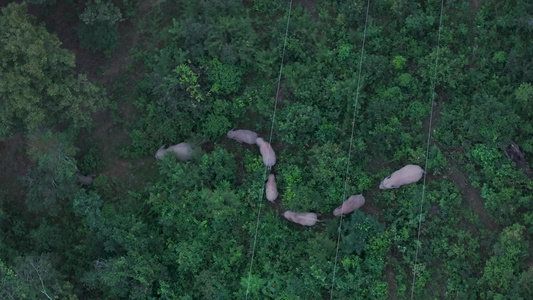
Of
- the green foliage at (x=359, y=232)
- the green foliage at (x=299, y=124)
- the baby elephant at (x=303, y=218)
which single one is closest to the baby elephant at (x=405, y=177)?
the green foliage at (x=359, y=232)

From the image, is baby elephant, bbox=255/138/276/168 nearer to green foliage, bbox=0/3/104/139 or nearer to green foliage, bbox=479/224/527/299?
green foliage, bbox=0/3/104/139

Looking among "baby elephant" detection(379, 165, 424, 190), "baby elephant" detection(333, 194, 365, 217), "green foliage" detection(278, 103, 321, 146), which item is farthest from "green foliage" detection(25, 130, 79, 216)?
"baby elephant" detection(379, 165, 424, 190)

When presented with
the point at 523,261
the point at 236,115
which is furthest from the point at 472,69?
the point at 236,115

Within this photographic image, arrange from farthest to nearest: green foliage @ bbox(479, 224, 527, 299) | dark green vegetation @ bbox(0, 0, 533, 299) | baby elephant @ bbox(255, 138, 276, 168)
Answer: baby elephant @ bbox(255, 138, 276, 168)
dark green vegetation @ bbox(0, 0, 533, 299)
green foliage @ bbox(479, 224, 527, 299)

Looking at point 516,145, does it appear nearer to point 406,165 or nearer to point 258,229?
point 406,165

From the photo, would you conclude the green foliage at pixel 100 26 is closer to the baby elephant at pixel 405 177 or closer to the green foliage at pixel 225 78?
the green foliage at pixel 225 78

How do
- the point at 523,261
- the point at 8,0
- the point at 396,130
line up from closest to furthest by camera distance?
the point at 523,261 < the point at 396,130 < the point at 8,0

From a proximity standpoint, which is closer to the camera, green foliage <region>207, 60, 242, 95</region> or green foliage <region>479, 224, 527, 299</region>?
green foliage <region>479, 224, 527, 299</region>

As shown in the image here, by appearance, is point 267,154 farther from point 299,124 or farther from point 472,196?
point 472,196
